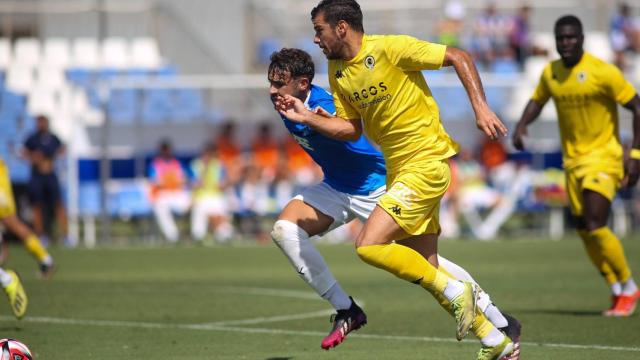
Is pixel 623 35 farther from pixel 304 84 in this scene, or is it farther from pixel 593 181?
pixel 304 84

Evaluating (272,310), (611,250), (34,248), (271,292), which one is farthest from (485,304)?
(34,248)

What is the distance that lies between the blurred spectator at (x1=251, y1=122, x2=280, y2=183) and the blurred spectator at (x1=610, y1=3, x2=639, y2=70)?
352 inches

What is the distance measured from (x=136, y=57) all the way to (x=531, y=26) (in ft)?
35.5

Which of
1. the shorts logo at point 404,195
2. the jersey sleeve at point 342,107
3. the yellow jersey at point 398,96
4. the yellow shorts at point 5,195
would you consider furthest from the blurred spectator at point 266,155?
the shorts logo at point 404,195

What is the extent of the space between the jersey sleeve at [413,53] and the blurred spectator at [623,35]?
22.0m

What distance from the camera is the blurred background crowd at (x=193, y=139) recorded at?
2578cm

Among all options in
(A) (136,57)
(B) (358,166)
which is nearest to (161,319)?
(B) (358,166)

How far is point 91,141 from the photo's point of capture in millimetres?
26547

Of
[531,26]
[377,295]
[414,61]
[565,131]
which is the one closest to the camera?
[414,61]

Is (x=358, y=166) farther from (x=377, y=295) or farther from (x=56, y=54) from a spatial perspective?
(x=56, y=54)

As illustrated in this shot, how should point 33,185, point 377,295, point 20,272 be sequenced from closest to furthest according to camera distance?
point 377,295 < point 20,272 < point 33,185

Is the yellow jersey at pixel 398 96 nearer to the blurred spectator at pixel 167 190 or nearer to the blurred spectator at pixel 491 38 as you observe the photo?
the blurred spectator at pixel 167 190

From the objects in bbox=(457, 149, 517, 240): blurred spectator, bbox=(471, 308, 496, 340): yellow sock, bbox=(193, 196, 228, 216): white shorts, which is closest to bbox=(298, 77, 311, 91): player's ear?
bbox=(471, 308, 496, 340): yellow sock

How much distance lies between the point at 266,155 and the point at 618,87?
15012 mm
